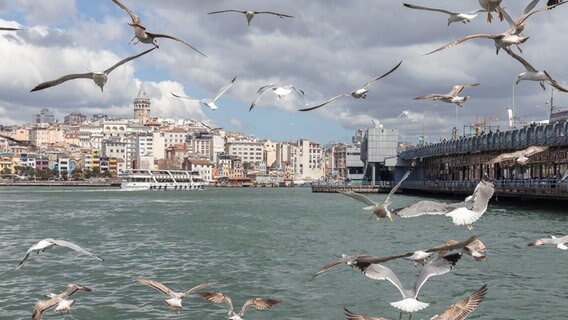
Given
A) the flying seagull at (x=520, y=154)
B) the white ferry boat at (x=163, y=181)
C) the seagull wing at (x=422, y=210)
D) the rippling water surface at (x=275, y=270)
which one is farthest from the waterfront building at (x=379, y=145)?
the seagull wing at (x=422, y=210)

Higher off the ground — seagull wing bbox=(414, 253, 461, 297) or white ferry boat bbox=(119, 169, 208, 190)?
white ferry boat bbox=(119, 169, 208, 190)

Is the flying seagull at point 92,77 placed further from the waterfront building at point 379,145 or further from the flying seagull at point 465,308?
the waterfront building at point 379,145

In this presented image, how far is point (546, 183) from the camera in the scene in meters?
55.8

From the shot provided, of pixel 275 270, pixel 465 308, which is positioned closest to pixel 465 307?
pixel 465 308

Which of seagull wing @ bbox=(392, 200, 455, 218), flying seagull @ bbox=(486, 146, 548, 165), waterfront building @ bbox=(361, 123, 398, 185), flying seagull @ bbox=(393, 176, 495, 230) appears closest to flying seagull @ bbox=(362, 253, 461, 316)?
flying seagull @ bbox=(393, 176, 495, 230)

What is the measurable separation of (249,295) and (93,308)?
12.9 feet

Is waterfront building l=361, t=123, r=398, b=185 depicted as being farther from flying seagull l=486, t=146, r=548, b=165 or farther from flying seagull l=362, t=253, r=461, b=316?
flying seagull l=362, t=253, r=461, b=316

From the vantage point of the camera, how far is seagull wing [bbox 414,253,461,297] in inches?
292

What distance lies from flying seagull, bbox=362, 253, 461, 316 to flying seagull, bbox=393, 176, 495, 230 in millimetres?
474

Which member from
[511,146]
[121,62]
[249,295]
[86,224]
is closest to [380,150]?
[511,146]

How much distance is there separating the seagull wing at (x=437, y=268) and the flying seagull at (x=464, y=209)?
1.44 feet

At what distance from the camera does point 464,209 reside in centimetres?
837

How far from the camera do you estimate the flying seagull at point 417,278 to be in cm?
730

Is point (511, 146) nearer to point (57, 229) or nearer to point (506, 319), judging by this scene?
point (57, 229)
